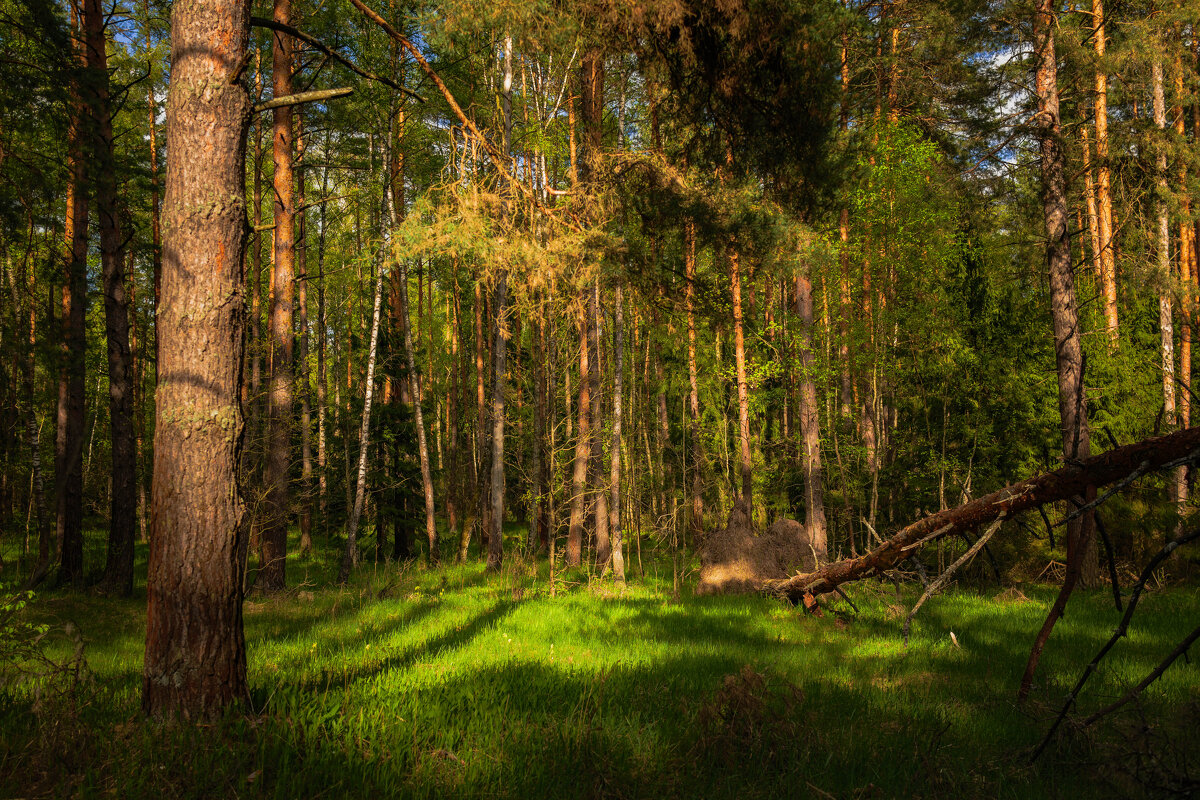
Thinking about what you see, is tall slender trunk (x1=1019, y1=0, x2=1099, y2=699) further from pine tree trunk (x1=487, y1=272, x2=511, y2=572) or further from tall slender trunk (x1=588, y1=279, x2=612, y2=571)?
pine tree trunk (x1=487, y1=272, x2=511, y2=572)

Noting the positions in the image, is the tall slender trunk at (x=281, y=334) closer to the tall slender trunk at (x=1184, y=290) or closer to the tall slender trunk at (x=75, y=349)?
the tall slender trunk at (x=75, y=349)

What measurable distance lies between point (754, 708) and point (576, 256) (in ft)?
16.1

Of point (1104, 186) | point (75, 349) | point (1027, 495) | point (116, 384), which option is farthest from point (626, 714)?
point (1104, 186)

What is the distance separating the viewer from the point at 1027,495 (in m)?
2.46

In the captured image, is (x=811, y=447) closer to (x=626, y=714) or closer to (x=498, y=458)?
(x=498, y=458)

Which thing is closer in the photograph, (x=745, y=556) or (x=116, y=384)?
(x=116, y=384)

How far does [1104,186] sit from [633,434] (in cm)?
1217

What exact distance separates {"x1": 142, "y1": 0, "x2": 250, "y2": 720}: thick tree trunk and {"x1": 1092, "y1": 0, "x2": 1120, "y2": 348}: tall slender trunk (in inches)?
463

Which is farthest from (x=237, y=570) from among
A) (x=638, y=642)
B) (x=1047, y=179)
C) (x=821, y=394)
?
(x=821, y=394)

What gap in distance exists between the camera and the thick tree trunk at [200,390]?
11.5ft

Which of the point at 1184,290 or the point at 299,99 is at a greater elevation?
the point at 1184,290

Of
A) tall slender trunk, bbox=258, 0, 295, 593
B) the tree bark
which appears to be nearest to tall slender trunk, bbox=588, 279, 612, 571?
tall slender trunk, bbox=258, 0, 295, 593

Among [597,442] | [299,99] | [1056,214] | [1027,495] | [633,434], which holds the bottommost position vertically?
[1027,495]

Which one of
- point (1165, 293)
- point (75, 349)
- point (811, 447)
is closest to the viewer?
point (75, 349)
